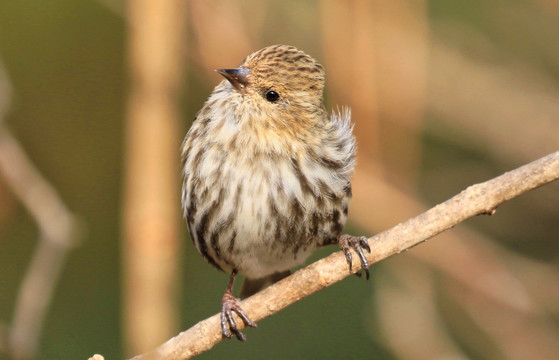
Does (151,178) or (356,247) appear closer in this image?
(151,178)

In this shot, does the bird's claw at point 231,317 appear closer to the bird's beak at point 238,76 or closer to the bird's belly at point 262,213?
the bird's belly at point 262,213

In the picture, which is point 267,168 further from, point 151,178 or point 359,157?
point 359,157

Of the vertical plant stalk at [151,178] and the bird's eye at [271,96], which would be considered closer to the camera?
the vertical plant stalk at [151,178]

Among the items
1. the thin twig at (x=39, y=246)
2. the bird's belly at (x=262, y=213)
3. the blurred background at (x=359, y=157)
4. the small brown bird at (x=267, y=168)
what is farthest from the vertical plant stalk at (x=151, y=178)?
the thin twig at (x=39, y=246)

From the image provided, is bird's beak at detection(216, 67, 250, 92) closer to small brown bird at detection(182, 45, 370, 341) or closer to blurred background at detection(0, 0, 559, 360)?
small brown bird at detection(182, 45, 370, 341)

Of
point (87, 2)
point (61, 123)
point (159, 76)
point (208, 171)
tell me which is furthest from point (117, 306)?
point (159, 76)

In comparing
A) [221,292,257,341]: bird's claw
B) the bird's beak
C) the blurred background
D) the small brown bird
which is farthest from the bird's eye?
[221,292,257,341]: bird's claw

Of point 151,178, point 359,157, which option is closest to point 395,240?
point 151,178
